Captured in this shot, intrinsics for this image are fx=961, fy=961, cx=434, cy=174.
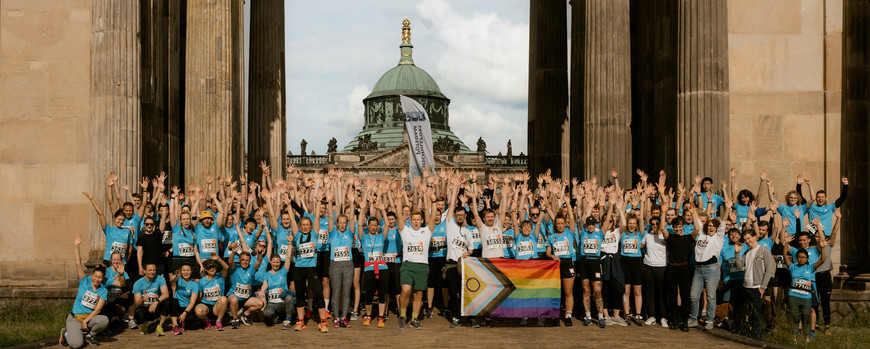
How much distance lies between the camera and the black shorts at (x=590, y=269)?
58.4 feet

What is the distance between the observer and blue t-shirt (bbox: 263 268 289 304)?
17.6 metres

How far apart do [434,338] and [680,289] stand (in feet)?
15.2

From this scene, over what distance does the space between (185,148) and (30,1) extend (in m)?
5.59

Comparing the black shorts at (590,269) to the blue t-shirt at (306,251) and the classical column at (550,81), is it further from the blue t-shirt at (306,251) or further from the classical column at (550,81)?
the classical column at (550,81)

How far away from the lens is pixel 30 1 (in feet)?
75.3

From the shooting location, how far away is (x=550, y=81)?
104 feet

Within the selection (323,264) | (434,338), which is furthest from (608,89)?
(434,338)

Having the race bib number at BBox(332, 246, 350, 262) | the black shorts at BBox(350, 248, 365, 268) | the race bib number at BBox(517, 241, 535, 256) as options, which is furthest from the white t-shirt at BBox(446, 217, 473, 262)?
the race bib number at BBox(332, 246, 350, 262)

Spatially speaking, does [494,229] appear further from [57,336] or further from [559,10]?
[559,10]

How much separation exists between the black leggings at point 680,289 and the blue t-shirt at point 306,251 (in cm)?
644

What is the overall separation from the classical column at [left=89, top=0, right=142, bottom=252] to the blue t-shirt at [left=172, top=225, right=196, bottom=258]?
4136 millimetres

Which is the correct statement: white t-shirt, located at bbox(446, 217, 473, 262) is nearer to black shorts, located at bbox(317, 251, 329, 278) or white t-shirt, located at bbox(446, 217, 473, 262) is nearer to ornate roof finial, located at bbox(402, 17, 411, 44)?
black shorts, located at bbox(317, 251, 329, 278)

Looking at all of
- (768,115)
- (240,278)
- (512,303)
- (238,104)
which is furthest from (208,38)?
(768,115)

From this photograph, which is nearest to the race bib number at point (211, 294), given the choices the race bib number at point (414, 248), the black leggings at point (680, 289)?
the race bib number at point (414, 248)
